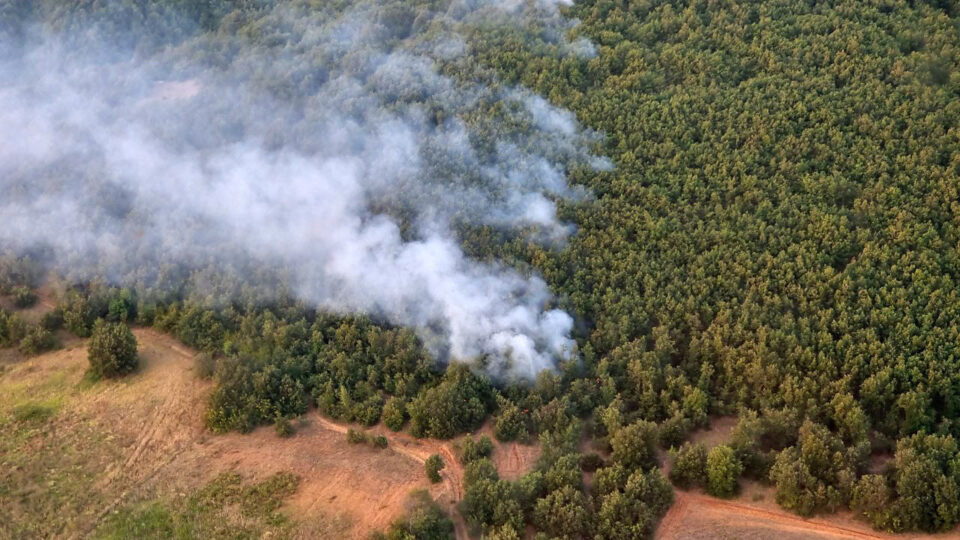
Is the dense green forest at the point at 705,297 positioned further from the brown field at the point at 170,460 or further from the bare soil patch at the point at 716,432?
the brown field at the point at 170,460

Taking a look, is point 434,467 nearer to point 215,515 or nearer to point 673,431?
point 215,515

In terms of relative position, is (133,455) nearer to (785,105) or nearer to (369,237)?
(369,237)

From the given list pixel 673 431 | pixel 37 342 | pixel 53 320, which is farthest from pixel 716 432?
pixel 53 320

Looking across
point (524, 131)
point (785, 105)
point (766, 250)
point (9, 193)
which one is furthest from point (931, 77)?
point (9, 193)

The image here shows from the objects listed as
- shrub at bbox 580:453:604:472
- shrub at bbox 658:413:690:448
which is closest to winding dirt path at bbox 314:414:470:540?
shrub at bbox 580:453:604:472

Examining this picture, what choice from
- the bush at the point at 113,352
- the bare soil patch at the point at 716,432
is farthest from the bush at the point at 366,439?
the bare soil patch at the point at 716,432

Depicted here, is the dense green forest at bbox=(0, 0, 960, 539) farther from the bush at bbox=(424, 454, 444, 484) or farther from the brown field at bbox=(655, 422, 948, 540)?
the bush at bbox=(424, 454, 444, 484)
